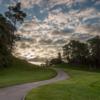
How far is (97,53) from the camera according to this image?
154 m

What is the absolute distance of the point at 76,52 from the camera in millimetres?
165125

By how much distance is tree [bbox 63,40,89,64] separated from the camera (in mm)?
160375

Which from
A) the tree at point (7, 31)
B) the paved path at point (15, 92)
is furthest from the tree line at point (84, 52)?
the paved path at point (15, 92)

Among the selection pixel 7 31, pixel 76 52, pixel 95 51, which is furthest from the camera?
pixel 76 52

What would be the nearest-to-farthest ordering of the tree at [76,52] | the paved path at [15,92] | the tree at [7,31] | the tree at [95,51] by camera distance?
1. the paved path at [15,92]
2. the tree at [7,31]
3. the tree at [95,51]
4. the tree at [76,52]

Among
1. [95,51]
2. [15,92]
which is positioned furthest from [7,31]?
[95,51]

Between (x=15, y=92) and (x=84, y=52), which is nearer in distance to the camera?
(x=15, y=92)

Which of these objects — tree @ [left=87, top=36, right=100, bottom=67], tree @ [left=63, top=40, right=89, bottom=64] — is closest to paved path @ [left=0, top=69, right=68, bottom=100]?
tree @ [left=87, top=36, right=100, bottom=67]

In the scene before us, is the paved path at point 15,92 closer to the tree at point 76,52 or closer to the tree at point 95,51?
the tree at point 95,51

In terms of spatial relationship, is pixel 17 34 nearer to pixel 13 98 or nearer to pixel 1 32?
pixel 1 32

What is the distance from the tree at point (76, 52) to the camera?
6314 inches

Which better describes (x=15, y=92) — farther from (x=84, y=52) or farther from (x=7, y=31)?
(x=84, y=52)

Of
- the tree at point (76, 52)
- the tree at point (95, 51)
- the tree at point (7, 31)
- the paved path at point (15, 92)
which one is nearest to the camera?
the paved path at point (15, 92)

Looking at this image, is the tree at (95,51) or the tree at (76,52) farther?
the tree at (76,52)
